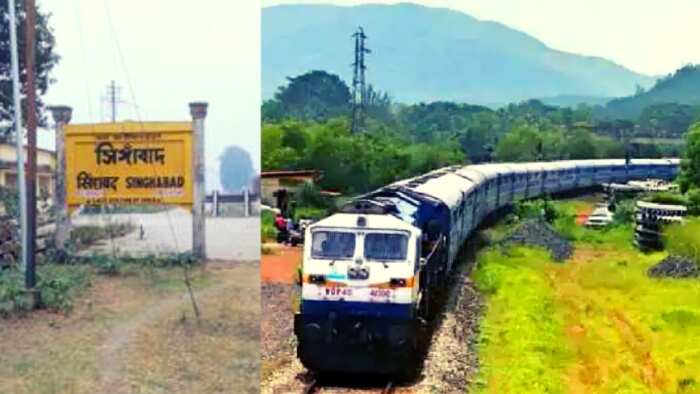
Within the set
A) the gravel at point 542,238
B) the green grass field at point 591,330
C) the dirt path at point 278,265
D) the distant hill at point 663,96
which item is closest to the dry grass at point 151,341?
the green grass field at point 591,330

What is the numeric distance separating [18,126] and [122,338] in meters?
0.90

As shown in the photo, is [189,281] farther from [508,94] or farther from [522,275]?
[508,94]

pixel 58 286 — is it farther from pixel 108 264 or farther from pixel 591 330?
pixel 591 330

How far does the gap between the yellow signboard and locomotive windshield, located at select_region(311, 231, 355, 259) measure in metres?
0.56

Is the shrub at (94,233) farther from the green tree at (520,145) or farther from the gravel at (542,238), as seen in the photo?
the green tree at (520,145)

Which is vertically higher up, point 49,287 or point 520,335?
point 49,287

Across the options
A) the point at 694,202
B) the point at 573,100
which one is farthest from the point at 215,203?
the point at 573,100

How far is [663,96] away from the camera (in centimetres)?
690

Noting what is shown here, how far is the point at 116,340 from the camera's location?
12.3 ft

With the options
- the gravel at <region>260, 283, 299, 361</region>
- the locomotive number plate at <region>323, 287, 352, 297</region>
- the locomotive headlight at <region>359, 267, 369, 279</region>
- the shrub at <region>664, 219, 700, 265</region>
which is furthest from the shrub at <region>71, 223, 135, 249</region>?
the shrub at <region>664, 219, 700, 265</region>

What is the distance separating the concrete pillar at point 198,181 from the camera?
364 centimetres

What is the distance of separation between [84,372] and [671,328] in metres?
2.61

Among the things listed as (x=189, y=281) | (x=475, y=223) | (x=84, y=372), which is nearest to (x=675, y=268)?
(x=475, y=223)

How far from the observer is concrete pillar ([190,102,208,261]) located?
12.0ft
